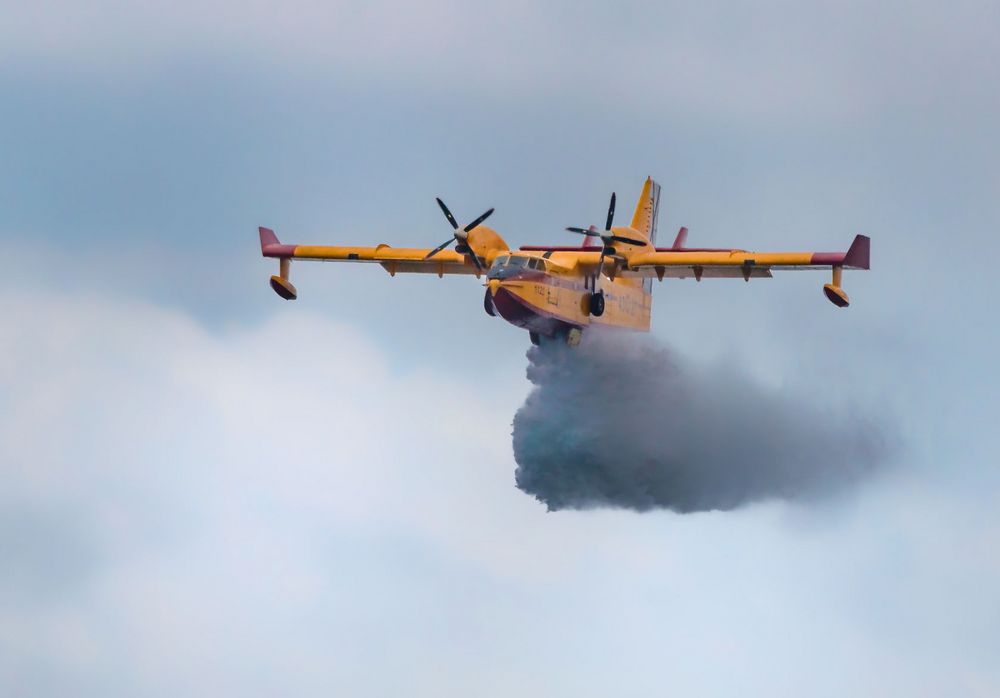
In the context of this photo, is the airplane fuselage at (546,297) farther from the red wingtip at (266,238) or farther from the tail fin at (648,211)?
the red wingtip at (266,238)

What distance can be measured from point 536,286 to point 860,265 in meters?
8.59

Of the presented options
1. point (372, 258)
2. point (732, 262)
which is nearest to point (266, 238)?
point (372, 258)

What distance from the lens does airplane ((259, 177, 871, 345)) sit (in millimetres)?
54406

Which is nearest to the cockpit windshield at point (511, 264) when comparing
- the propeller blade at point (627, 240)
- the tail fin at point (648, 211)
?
the propeller blade at point (627, 240)

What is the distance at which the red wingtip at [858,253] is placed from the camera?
53.7 metres

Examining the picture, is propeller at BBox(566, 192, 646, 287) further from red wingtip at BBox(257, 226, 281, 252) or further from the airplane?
red wingtip at BBox(257, 226, 281, 252)

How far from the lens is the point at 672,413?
5938 cm

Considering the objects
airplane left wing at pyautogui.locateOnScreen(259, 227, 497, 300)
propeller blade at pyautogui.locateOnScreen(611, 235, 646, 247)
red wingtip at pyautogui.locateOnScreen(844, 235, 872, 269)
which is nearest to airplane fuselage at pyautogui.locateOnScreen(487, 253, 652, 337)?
propeller blade at pyautogui.locateOnScreen(611, 235, 646, 247)

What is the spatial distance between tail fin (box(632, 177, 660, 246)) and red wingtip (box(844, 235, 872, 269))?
9.50 m

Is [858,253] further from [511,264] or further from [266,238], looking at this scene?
[266,238]

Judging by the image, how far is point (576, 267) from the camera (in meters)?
56.4

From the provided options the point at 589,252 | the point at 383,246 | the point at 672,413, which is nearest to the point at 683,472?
the point at 672,413

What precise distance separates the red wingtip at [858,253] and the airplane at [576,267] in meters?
0.03

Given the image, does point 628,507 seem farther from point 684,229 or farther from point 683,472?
point 684,229
